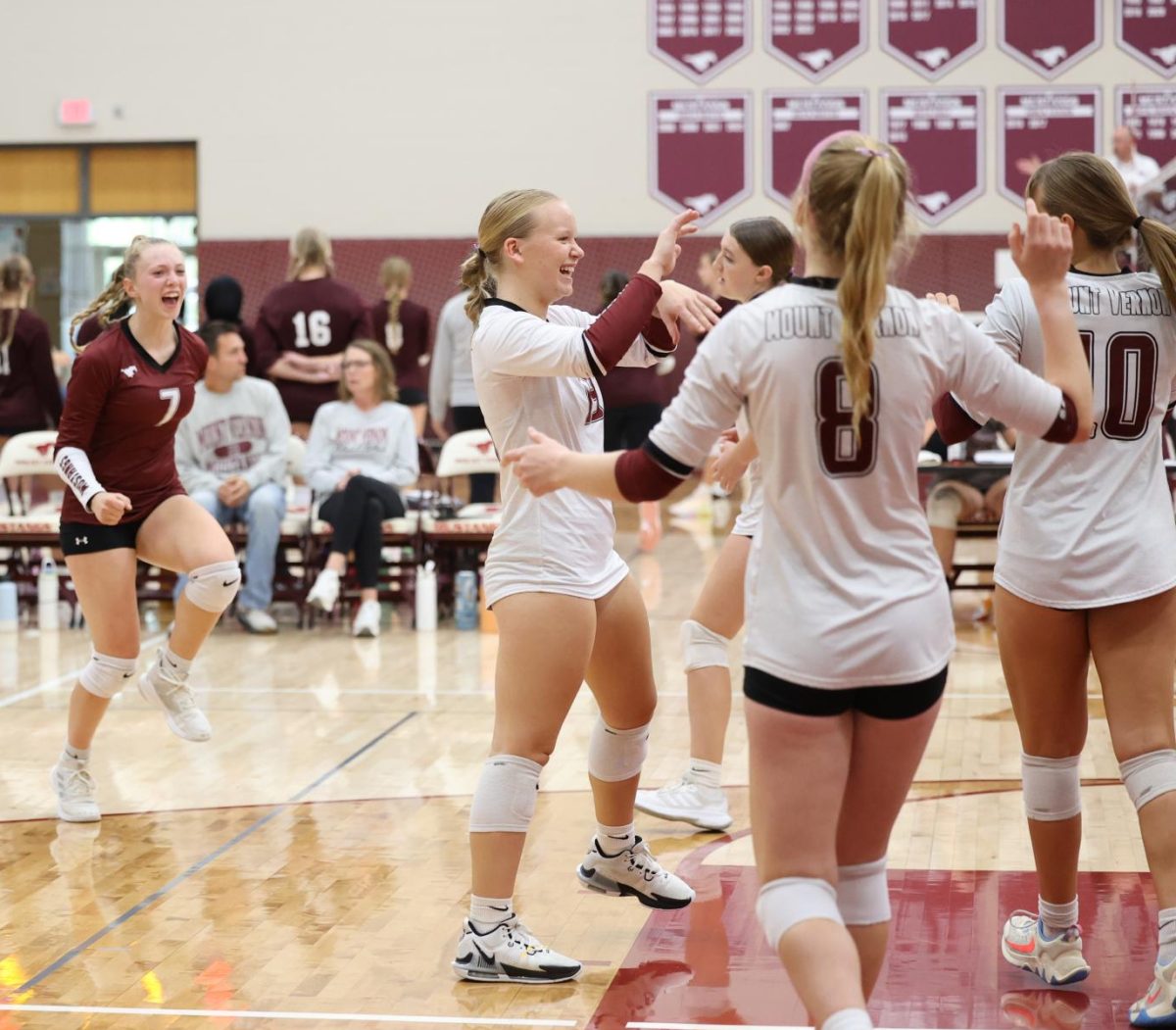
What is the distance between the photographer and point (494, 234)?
3420 millimetres

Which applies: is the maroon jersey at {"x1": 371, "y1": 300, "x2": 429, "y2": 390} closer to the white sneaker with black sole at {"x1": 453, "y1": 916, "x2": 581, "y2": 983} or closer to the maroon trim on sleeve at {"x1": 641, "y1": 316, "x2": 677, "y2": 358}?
the maroon trim on sleeve at {"x1": 641, "y1": 316, "x2": 677, "y2": 358}

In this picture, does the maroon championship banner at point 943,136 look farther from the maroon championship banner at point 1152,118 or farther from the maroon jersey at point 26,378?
the maroon jersey at point 26,378

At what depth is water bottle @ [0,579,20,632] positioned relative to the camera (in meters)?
8.30

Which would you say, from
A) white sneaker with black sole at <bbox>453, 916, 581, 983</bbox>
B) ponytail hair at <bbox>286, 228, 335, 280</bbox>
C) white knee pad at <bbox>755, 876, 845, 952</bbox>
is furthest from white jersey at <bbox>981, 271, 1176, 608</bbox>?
ponytail hair at <bbox>286, 228, 335, 280</bbox>

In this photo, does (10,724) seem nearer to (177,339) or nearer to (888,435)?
(177,339)

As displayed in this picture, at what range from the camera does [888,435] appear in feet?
7.90

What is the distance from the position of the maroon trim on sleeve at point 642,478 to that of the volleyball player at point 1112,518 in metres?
0.83

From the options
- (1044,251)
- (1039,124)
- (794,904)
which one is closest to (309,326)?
(1044,251)

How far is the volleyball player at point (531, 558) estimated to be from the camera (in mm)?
3311

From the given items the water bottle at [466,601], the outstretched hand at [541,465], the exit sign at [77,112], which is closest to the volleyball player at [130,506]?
the outstretched hand at [541,465]

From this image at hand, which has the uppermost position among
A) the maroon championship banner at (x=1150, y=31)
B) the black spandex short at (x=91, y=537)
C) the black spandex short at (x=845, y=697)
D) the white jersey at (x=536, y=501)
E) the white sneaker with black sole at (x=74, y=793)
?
the maroon championship banner at (x=1150, y=31)

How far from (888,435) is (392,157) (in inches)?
472

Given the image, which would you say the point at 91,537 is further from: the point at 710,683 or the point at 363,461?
the point at 363,461

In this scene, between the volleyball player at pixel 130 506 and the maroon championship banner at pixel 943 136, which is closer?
the volleyball player at pixel 130 506
